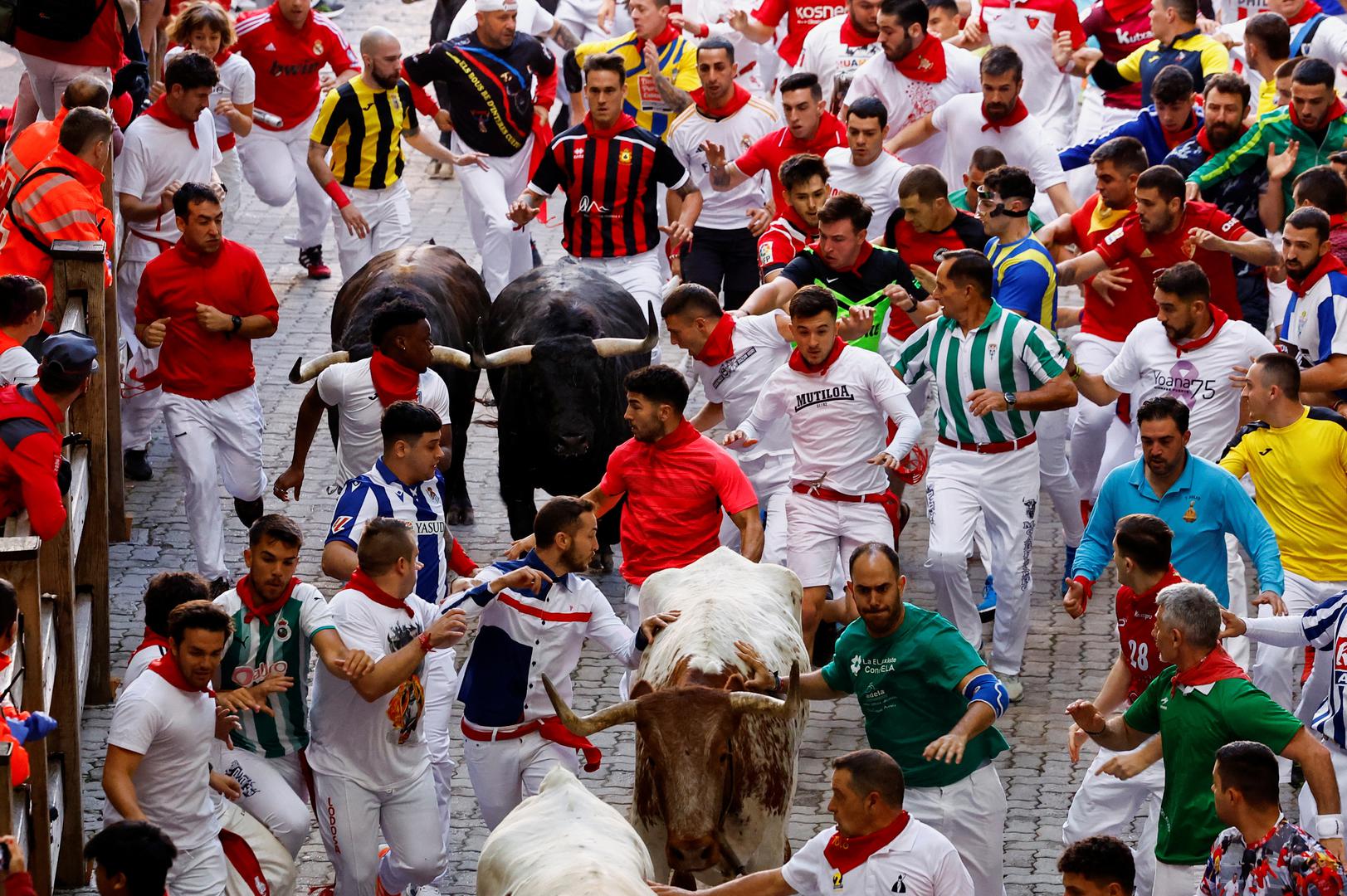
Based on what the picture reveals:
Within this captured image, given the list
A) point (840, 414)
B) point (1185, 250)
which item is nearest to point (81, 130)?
point (840, 414)

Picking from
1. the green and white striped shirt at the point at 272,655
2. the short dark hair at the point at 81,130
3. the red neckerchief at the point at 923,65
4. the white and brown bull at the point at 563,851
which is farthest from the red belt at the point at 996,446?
the short dark hair at the point at 81,130

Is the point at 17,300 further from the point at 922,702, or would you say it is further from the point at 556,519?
the point at 922,702

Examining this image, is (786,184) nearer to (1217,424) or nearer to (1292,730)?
Result: (1217,424)

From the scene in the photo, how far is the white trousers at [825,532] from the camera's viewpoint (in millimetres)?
10180

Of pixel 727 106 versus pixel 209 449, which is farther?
pixel 727 106

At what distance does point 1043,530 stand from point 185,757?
685cm

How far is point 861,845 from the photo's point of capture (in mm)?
6641

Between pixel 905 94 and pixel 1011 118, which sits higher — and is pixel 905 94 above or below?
above

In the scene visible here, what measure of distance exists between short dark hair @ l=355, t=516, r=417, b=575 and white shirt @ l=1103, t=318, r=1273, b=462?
14.0 ft

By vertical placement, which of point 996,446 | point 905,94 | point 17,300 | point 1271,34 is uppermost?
point 1271,34

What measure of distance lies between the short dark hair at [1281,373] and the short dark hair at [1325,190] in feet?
7.02

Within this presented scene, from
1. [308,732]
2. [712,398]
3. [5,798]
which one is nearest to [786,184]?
[712,398]

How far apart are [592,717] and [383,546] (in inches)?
45.4

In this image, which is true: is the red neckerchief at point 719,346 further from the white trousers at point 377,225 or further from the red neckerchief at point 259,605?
the white trousers at point 377,225
